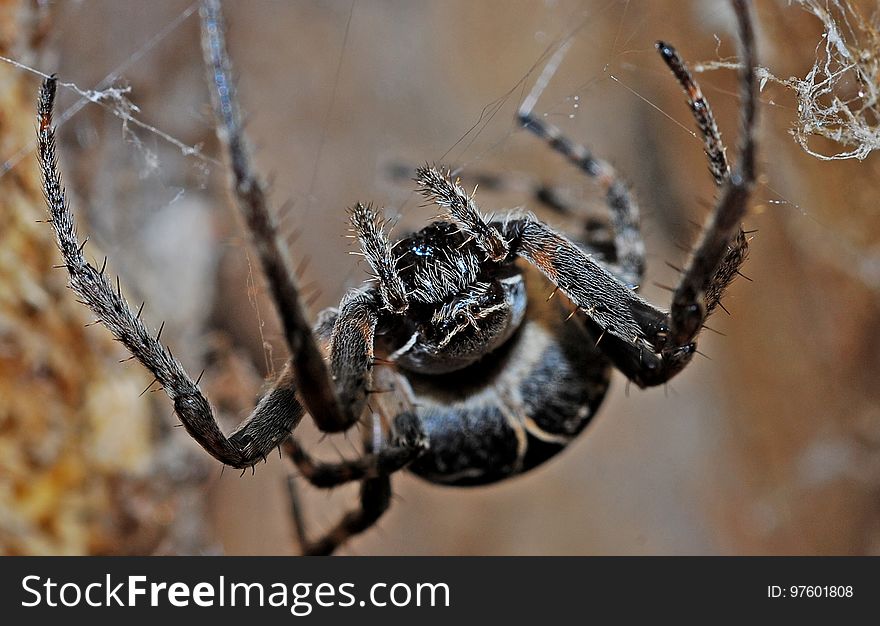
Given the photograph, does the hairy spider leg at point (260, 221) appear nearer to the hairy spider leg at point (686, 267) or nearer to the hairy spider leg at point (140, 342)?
the hairy spider leg at point (140, 342)

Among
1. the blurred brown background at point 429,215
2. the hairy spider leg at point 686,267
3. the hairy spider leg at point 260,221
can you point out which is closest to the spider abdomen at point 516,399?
the hairy spider leg at point 686,267

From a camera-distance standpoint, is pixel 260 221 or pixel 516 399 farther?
pixel 516 399

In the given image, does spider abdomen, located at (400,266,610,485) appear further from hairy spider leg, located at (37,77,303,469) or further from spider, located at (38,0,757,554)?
hairy spider leg, located at (37,77,303,469)

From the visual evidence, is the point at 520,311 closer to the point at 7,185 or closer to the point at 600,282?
the point at 600,282

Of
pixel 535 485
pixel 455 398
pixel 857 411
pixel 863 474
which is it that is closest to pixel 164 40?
pixel 455 398
